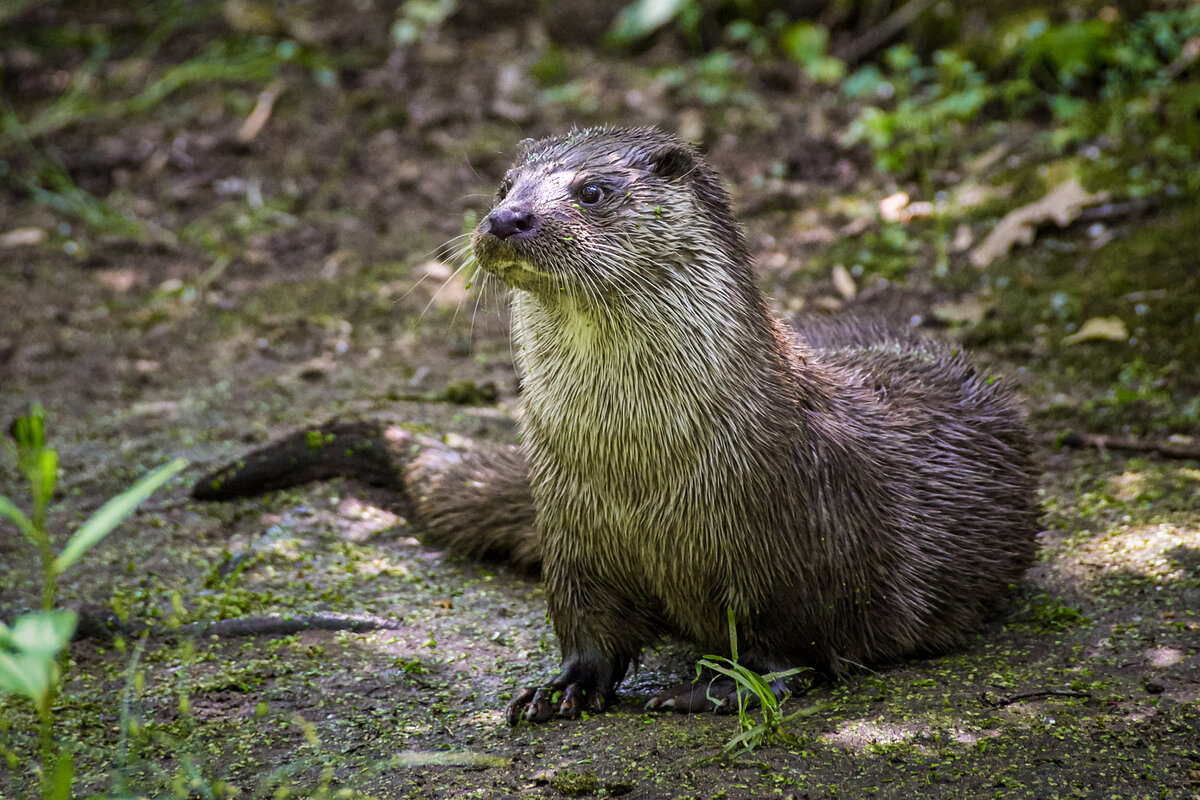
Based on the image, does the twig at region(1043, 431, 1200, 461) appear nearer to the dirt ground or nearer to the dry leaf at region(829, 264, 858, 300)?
the dirt ground

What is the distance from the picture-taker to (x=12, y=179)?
7102mm

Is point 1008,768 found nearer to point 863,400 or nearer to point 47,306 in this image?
point 863,400

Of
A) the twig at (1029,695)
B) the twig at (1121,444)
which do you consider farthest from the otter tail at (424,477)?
the twig at (1121,444)

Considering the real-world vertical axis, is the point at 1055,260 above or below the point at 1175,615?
above

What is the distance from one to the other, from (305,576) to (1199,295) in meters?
3.59

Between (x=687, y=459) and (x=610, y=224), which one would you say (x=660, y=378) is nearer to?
(x=687, y=459)

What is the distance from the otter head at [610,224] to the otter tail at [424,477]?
999 mm

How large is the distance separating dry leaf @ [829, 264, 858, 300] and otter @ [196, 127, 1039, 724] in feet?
7.79

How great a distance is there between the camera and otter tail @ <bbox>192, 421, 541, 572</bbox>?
11.5ft

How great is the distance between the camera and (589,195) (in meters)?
2.64

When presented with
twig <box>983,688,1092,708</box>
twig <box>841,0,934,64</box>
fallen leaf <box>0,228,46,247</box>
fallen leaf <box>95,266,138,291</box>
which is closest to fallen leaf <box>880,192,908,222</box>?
twig <box>841,0,934,64</box>

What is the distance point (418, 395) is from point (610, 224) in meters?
2.27

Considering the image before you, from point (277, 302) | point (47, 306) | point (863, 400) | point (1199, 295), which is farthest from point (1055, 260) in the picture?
point (47, 306)

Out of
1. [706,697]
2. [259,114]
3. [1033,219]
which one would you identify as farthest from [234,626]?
[259,114]
